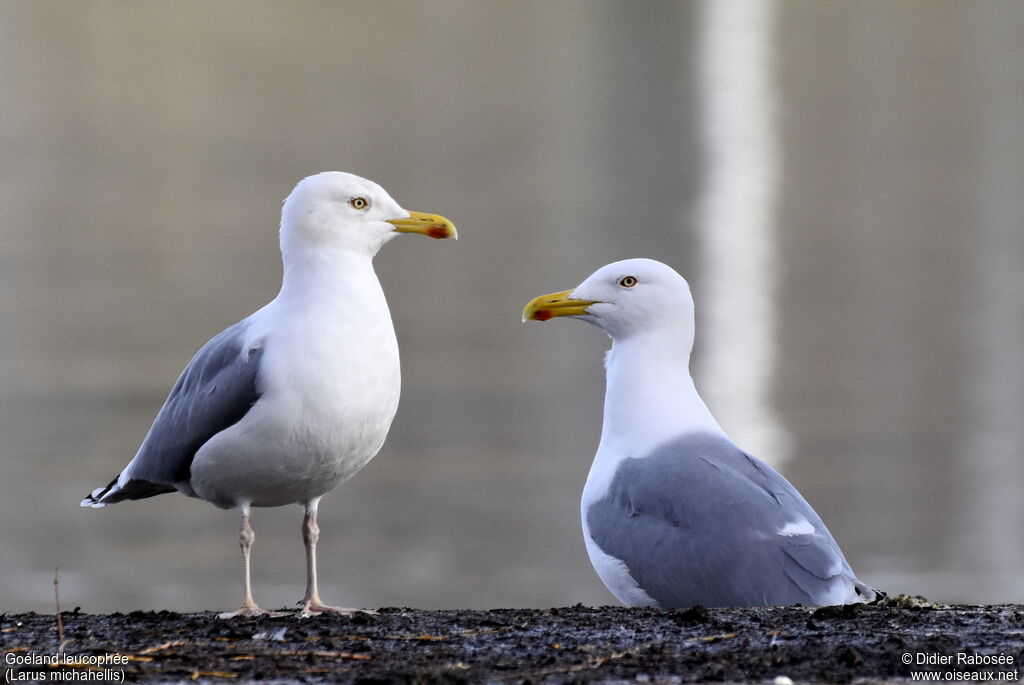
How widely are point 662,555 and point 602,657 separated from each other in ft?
6.01

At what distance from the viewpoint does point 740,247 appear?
3859 cm

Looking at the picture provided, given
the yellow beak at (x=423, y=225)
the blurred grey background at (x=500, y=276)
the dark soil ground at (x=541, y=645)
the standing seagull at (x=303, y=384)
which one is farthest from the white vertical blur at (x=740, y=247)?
the dark soil ground at (x=541, y=645)

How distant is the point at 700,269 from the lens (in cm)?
3406

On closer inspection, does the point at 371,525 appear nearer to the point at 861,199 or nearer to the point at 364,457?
the point at 364,457

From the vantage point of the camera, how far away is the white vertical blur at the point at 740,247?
23.1m

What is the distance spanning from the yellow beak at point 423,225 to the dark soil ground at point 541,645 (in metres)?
1.59

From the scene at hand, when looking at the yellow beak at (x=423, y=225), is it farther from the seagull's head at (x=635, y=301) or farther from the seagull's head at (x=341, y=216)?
the seagull's head at (x=635, y=301)

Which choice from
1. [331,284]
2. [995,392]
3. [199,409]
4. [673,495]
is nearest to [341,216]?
[331,284]

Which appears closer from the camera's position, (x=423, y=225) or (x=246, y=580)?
(x=246, y=580)

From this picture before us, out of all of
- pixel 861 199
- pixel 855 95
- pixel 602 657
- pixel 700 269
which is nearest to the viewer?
pixel 602 657

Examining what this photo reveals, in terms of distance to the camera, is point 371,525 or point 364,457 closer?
point 364,457

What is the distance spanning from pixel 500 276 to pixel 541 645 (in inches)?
1048

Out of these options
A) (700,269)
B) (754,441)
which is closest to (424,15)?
(700,269)

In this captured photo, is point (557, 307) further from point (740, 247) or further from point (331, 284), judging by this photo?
point (740, 247)
